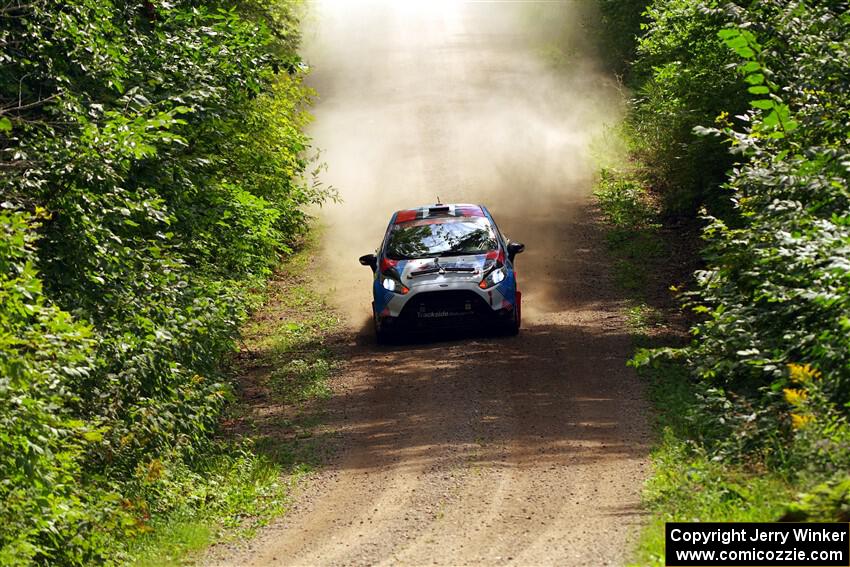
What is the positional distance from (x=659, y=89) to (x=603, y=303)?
7.71 meters

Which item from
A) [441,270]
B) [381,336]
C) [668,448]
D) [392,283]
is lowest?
[381,336]

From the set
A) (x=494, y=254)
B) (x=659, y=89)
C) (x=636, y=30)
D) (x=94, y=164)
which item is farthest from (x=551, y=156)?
(x=94, y=164)

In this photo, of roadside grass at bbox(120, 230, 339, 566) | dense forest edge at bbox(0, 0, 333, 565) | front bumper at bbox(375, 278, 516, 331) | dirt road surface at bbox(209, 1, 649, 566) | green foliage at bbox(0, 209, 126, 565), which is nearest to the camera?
green foliage at bbox(0, 209, 126, 565)

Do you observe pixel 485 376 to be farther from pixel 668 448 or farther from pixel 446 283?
pixel 668 448

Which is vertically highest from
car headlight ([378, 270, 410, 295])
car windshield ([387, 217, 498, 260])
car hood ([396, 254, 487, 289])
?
car windshield ([387, 217, 498, 260])

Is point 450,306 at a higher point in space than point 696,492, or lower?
lower

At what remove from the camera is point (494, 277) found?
17438 millimetres

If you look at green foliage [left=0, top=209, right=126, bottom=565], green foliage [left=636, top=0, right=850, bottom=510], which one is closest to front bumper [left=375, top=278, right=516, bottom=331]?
green foliage [left=636, top=0, right=850, bottom=510]

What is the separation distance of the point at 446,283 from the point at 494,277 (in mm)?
802

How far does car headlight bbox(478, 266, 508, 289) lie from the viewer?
17312 millimetres

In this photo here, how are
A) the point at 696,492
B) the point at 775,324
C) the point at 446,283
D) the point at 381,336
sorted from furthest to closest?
the point at 381,336
the point at 446,283
the point at 775,324
the point at 696,492

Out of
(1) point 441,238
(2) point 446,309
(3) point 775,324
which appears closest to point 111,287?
(2) point 446,309

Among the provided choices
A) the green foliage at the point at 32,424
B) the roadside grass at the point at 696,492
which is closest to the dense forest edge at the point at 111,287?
the green foliage at the point at 32,424

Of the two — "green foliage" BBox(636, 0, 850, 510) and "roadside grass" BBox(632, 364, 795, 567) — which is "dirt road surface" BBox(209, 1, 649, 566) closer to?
"roadside grass" BBox(632, 364, 795, 567)
